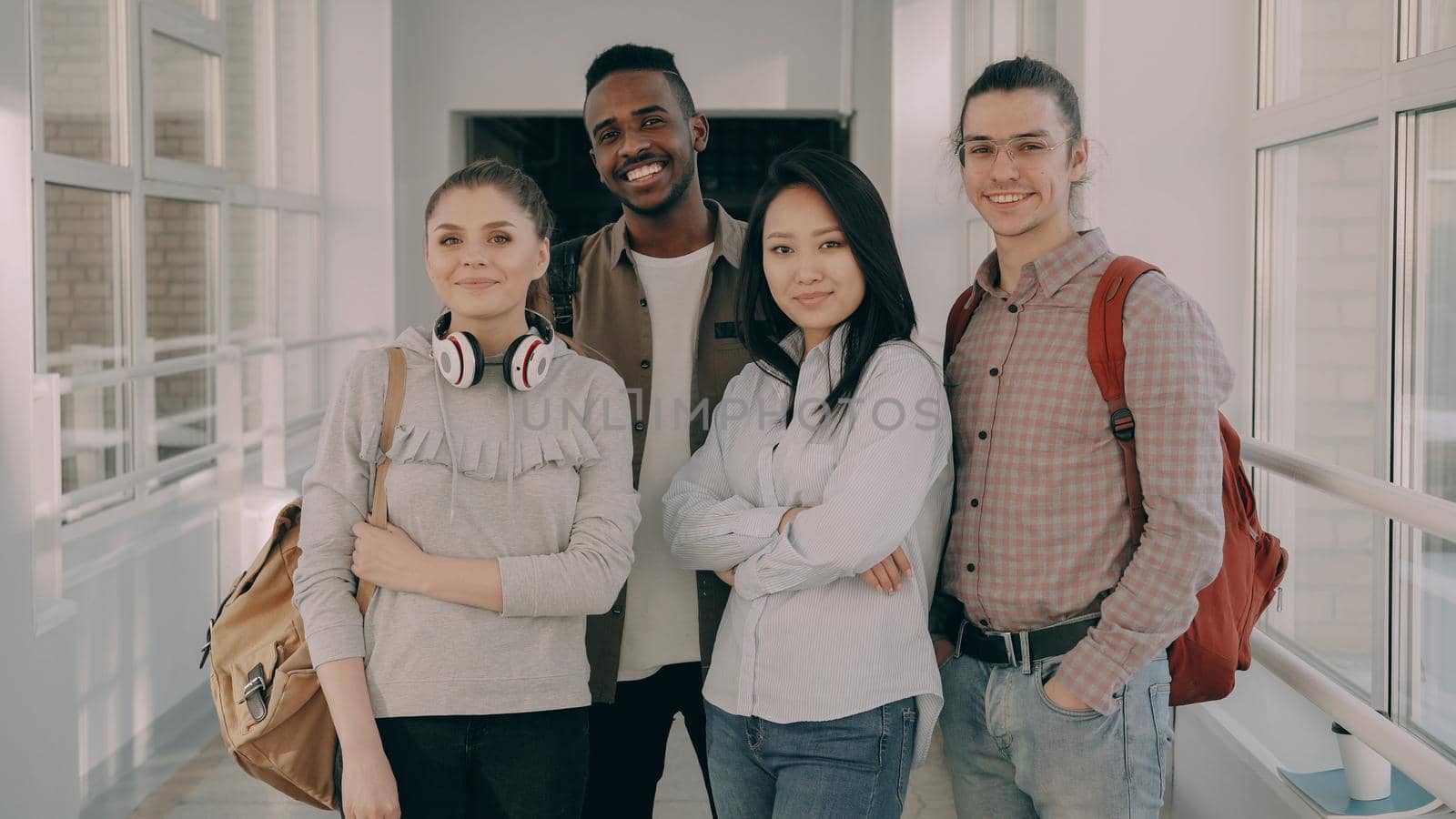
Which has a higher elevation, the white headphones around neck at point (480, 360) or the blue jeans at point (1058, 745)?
the white headphones around neck at point (480, 360)

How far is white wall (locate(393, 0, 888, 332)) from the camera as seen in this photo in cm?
560

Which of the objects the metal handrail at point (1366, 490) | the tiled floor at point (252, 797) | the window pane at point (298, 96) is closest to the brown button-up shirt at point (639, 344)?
the metal handrail at point (1366, 490)

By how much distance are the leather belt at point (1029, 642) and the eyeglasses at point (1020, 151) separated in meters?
0.54

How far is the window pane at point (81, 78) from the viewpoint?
310 cm

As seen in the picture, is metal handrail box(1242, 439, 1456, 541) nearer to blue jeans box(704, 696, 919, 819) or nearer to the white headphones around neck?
blue jeans box(704, 696, 919, 819)

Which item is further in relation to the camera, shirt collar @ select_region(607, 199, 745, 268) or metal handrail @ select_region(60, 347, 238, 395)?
metal handrail @ select_region(60, 347, 238, 395)

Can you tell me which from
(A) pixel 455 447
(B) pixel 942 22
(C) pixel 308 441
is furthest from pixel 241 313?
(A) pixel 455 447

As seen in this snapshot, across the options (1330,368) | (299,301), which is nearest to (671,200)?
(1330,368)

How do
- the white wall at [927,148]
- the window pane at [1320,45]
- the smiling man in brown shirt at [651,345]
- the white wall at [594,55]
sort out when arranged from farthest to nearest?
the white wall at [594,55] < the white wall at [927,148] < the window pane at [1320,45] < the smiling man in brown shirt at [651,345]

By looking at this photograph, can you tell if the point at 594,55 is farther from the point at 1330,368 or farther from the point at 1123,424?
the point at 1123,424

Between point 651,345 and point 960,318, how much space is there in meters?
0.44

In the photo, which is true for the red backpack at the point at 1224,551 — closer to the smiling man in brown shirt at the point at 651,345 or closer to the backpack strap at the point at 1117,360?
the backpack strap at the point at 1117,360

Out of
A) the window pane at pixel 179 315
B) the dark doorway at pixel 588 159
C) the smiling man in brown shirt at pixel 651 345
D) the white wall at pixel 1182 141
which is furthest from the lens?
the dark doorway at pixel 588 159

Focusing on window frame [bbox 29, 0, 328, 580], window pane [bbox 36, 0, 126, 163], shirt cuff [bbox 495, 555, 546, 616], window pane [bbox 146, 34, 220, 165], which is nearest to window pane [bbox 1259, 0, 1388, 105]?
shirt cuff [bbox 495, 555, 546, 616]
